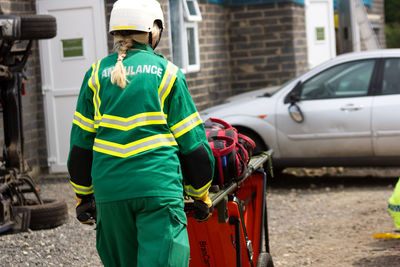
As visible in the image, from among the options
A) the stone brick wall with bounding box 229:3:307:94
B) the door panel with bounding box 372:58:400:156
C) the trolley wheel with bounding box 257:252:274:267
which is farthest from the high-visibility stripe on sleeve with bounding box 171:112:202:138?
the stone brick wall with bounding box 229:3:307:94

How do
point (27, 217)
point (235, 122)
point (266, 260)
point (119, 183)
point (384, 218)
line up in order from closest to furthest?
1. point (119, 183)
2. point (266, 260)
3. point (27, 217)
4. point (384, 218)
5. point (235, 122)

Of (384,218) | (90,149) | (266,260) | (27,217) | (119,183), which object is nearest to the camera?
(119,183)

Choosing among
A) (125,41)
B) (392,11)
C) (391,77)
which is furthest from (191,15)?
(392,11)

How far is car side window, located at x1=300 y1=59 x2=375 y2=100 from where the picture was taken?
9656mm

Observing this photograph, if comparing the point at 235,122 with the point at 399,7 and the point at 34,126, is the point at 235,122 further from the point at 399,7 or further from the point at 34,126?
the point at 399,7

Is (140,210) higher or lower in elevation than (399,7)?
lower

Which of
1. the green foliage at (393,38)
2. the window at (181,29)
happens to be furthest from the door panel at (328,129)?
the green foliage at (393,38)

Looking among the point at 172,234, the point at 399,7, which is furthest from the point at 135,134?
the point at 399,7

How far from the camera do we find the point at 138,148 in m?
3.62

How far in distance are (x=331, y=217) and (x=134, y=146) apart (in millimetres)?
4940

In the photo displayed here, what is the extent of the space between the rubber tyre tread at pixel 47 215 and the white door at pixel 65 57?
10.2ft

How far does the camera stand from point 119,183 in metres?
3.62

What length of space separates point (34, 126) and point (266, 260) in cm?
607

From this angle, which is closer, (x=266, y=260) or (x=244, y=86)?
(x=266, y=260)
